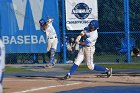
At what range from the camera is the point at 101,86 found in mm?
14109

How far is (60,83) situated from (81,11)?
9.13 meters

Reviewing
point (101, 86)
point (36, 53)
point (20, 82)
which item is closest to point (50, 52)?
point (36, 53)

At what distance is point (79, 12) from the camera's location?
935 inches

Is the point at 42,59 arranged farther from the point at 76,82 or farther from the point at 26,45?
the point at 76,82

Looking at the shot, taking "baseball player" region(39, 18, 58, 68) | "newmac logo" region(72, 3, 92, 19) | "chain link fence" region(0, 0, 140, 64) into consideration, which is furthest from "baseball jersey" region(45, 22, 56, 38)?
"chain link fence" region(0, 0, 140, 64)

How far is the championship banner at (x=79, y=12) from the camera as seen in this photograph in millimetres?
23609

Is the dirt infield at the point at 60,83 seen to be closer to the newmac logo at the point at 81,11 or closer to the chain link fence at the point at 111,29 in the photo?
the newmac logo at the point at 81,11

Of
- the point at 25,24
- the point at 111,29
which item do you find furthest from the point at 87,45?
the point at 111,29

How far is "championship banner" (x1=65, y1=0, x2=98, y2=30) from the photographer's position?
23.6 metres

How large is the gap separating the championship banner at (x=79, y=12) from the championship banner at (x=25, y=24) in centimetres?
69

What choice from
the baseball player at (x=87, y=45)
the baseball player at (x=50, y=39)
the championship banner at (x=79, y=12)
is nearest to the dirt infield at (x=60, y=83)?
the baseball player at (x=87, y=45)

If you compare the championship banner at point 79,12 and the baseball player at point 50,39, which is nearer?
the baseball player at point 50,39

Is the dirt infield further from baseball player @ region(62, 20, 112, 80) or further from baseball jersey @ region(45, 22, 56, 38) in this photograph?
baseball jersey @ region(45, 22, 56, 38)

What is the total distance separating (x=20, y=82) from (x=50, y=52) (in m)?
5.62
